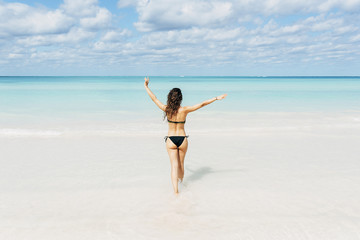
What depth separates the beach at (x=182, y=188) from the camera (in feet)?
13.7

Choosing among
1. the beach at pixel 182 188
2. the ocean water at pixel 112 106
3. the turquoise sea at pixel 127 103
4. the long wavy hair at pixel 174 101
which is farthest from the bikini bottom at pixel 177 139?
the turquoise sea at pixel 127 103

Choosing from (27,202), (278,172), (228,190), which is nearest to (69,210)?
(27,202)

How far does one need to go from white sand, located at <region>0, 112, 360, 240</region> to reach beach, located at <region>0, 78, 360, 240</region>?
2 cm

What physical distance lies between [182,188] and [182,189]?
6 centimetres

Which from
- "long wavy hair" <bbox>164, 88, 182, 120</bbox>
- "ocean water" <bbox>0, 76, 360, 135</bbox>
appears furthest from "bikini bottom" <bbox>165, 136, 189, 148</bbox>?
"ocean water" <bbox>0, 76, 360, 135</bbox>

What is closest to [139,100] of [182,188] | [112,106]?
[112,106]

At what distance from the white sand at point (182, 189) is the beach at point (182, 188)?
0.7 inches

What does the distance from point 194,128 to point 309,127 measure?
499cm

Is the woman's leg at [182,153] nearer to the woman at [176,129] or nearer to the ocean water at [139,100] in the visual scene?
the woman at [176,129]

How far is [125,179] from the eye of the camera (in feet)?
20.1

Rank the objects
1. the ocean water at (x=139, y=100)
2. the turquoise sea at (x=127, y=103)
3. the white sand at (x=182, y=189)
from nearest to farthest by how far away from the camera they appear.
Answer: the white sand at (x=182, y=189) < the turquoise sea at (x=127, y=103) < the ocean water at (x=139, y=100)

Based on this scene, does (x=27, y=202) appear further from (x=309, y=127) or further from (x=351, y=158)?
(x=309, y=127)

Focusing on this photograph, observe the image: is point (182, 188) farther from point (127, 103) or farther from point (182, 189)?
point (127, 103)

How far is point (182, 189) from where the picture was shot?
5598 millimetres
